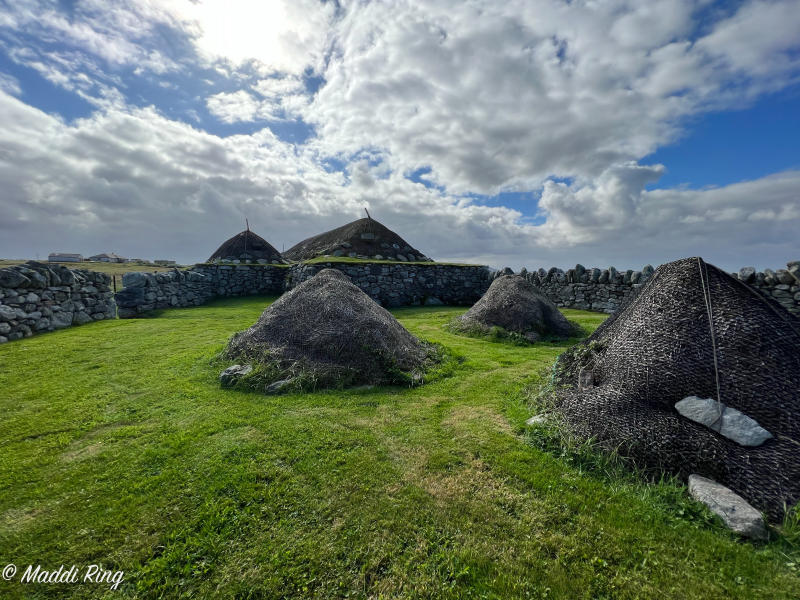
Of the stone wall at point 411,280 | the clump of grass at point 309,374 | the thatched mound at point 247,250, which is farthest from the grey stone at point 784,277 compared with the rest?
the thatched mound at point 247,250

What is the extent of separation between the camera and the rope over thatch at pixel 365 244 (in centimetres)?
2581

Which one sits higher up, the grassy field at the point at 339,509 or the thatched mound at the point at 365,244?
the thatched mound at the point at 365,244

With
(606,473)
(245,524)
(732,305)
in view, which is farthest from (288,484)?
(732,305)

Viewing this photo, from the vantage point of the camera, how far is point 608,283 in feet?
52.2

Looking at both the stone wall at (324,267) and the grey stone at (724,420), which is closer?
the grey stone at (724,420)

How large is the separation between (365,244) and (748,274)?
21.6 m

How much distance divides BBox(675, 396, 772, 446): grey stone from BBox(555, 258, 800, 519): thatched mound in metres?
0.06

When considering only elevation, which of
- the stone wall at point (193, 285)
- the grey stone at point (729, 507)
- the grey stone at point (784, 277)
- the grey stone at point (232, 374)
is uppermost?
the grey stone at point (784, 277)

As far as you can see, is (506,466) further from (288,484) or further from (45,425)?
(45,425)

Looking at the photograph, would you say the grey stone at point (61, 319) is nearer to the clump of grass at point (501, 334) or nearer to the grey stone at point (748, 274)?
the clump of grass at point (501, 334)

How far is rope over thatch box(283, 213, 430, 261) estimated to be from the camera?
1016 inches

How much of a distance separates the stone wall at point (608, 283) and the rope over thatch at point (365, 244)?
9204 mm

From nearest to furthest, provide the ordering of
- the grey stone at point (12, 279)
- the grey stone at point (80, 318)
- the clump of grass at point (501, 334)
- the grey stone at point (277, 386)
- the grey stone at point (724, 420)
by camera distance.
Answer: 1. the grey stone at point (724, 420)
2. the grey stone at point (277, 386)
3. the grey stone at point (12, 279)
4. the clump of grass at point (501, 334)
5. the grey stone at point (80, 318)

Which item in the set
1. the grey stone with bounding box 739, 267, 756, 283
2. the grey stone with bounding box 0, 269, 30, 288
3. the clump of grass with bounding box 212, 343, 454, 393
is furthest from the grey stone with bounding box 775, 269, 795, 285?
the grey stone with bounding box 0, 269, 30, 288
